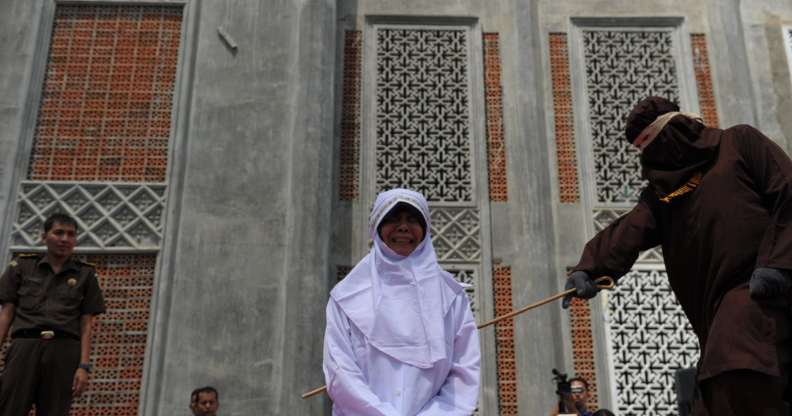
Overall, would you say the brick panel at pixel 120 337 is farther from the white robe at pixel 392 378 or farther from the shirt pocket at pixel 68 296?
the white robe at pixel 392 378

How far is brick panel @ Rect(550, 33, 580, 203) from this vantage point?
8461 mm

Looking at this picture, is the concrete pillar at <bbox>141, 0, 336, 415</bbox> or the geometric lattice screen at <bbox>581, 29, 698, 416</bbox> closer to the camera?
the concrete pillar at <bbox>141, 0, 336, 415</bbox>

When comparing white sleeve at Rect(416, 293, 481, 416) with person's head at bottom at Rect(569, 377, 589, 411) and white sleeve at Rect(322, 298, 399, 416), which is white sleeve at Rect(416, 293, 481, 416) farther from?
person's head at bottom at Rect(569, 377, 589, 411)

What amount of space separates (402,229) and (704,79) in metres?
7.23

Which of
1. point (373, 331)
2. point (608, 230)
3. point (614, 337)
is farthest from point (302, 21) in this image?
point (373, 331)

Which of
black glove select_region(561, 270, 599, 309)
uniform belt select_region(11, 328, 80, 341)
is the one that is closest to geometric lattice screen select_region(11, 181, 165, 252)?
uniform belt select_region(11, 328, 80, 341)

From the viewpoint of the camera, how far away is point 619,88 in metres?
8.84

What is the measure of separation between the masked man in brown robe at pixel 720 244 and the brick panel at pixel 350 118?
5223mm

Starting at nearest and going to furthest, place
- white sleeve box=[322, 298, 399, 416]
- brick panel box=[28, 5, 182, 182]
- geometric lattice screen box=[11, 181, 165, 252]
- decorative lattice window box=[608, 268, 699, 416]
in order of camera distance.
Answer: white sleeve box=[322, 298, 399, 416] < decorative lattice window box=[608, 268, 699, 416] < geometric lattice screen box=[11, 181, 165, 252] < brick panel box=[28, 5, 182, 182]

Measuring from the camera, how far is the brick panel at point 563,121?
8461 millimetres

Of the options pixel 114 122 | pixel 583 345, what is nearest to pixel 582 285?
pixel 583 345

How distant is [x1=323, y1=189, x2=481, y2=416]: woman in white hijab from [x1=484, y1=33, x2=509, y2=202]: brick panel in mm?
5653

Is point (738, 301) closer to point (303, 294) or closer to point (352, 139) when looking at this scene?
point (303, 294)

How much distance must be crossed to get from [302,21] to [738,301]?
6.48 metres
